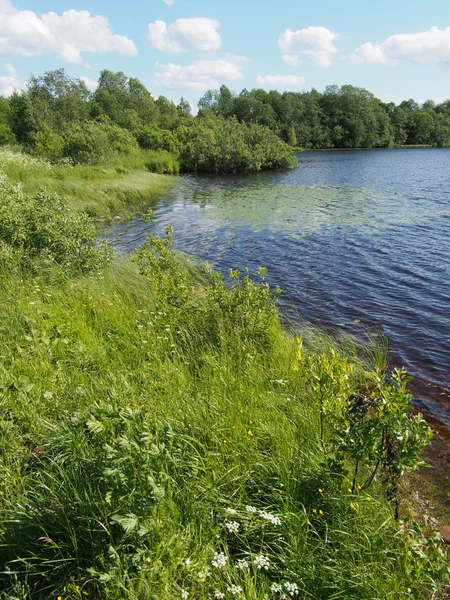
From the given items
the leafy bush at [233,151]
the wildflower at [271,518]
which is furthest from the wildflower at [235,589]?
the leafy bush at [233,151]

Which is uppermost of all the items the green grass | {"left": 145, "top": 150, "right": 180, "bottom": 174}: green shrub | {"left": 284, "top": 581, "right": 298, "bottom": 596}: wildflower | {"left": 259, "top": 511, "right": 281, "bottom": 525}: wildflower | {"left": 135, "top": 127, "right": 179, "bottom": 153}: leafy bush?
{"left": 135, "top": 127, "right": 179, "bottom": 153}: leafy bush

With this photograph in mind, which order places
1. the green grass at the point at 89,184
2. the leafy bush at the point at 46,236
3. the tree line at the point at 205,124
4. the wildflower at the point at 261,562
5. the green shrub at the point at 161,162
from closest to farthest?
1. the wildflower at the point at 261,562
2. the leafy bush at the point at 46,236
3. the green grass at the point at 89,184
4. the tree line at the point at 205,124
5. the green shrub at the point at 161,162

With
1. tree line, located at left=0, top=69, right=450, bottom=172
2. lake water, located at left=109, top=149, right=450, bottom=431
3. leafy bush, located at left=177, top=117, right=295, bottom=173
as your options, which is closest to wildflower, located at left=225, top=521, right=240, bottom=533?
lake water, located at left=109, top=149, right=450, bottom=431

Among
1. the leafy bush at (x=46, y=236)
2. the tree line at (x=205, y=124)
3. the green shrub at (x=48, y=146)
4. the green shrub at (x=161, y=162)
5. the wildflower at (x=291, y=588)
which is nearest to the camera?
the wildflower at (x=291, y=588)

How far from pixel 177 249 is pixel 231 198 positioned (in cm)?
1407

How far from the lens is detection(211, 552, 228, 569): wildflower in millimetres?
2479

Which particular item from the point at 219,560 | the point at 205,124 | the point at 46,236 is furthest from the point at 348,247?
the point at 205,124

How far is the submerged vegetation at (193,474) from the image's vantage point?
2.44m

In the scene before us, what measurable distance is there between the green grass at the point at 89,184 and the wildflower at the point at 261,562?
19.3 meters

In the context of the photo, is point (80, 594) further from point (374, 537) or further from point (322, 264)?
point (322, 264)

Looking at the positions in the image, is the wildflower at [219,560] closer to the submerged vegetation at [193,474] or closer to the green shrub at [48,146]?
the submerged vegetation at [193,474]

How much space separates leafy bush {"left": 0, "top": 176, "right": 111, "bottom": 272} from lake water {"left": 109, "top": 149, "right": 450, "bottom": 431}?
5435mm

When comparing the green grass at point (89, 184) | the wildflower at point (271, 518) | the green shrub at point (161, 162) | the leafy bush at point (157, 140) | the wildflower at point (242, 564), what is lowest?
the wildflower at point (242, 564)

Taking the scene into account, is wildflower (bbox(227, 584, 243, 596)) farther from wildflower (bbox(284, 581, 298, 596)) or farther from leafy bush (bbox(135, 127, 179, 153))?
leafy bush (bbox(135, 127, 179, 153))
